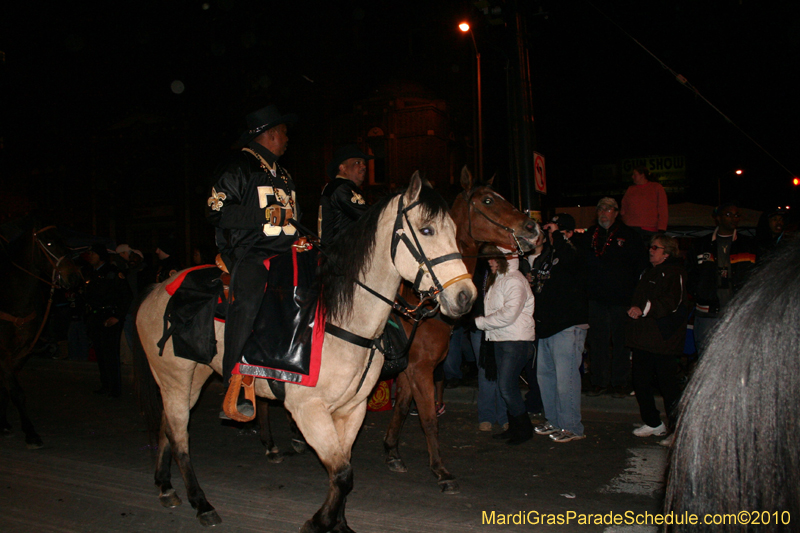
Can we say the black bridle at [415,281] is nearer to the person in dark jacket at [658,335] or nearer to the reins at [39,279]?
the person in dark jacket at [658,335]

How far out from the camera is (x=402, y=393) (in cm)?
535

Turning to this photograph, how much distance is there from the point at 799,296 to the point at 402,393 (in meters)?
4.34

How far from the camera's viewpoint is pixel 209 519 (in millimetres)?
3938

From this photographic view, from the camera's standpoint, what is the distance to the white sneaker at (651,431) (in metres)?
5.85

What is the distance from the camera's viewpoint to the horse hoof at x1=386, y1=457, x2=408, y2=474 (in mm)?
5117

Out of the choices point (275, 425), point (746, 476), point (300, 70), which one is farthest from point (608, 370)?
point (300, 70)

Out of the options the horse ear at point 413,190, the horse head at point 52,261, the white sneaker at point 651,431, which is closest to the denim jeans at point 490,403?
the white sneaker at point 651,431

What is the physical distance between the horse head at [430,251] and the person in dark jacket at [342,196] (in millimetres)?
1561

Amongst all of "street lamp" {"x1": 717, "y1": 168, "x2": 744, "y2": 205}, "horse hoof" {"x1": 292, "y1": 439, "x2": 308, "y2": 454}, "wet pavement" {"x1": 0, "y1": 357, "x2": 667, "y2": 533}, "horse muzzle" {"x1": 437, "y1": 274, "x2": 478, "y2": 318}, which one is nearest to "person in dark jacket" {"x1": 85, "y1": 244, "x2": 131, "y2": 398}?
"wet pavement" {"x1": 0, "y1": 357, "x2": 667, "y2": 533}

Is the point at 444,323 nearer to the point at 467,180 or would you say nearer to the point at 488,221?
the point at 488,221

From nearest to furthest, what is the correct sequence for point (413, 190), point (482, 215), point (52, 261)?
point (413, 190) → point (482, 215) → point (52, 261)

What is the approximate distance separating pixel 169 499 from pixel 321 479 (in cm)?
133

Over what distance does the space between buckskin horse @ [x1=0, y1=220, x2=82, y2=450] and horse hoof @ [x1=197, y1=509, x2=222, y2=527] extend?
344cm

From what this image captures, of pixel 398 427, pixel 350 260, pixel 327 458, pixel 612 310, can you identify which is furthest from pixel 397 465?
pixel 612 310
